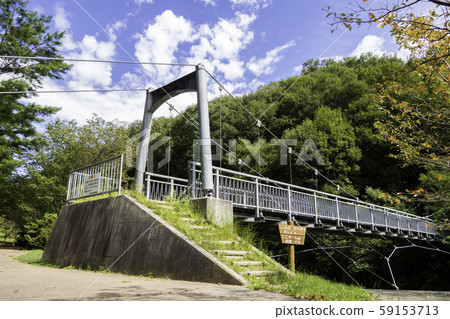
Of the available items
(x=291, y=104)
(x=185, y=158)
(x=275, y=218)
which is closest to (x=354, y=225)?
(x=275, y=218)

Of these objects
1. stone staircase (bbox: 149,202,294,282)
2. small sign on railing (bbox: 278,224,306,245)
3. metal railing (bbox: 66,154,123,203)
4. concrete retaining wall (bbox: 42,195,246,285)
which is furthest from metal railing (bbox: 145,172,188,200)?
small sign on railing (bbox: 278,224,306,245)

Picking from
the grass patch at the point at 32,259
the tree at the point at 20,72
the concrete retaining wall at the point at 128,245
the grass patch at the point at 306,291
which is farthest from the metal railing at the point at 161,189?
the tree at the point at 20,72

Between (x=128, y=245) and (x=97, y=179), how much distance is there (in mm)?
3049

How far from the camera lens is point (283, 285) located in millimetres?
4625

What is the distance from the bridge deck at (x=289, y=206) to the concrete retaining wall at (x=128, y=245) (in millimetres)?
1302

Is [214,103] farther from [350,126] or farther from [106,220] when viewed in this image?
[106,220]

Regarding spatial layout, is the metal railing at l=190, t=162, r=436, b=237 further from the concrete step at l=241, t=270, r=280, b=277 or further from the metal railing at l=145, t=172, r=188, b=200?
the concrete step at l=241, t=270, r=280, b=277

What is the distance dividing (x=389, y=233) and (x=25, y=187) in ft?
72.1

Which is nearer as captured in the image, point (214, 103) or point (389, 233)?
point (389, 233)

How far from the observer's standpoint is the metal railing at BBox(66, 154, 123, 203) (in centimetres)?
836

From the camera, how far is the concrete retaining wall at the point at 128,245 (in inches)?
200

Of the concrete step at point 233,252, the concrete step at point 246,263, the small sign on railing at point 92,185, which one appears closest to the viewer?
the concrete step at point 246,263

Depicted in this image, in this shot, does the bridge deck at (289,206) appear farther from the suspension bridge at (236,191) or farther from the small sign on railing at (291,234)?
the small sign on railing at (291,234)

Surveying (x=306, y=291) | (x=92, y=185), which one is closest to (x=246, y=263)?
(x=306, y=291)
